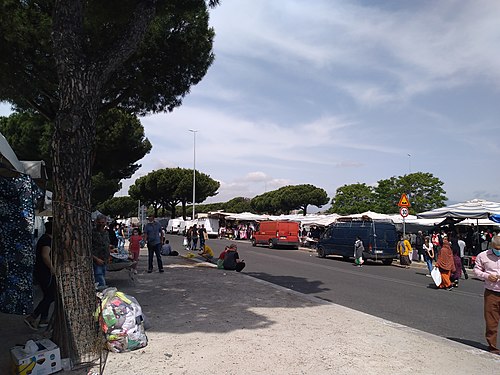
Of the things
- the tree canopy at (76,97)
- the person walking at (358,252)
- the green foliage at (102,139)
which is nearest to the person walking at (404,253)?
the person walking at (358,252)

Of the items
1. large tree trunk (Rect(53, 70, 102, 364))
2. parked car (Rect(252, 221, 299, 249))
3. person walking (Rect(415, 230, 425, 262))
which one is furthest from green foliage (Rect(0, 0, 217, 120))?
parked car (Rect(252, 221, 299, 249))

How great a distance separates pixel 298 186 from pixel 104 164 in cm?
5697

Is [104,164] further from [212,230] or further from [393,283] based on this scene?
[212,230]

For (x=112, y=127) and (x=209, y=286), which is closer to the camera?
(x=209, y=286)

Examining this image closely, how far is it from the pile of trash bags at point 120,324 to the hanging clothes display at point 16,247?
1.04m

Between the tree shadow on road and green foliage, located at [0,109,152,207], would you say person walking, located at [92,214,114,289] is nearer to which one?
the tree shadow on road

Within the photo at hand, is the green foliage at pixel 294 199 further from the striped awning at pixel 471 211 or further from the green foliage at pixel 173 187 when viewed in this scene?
the striped awning at pixel 471 211

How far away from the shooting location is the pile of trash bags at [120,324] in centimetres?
525

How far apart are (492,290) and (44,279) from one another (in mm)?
6754

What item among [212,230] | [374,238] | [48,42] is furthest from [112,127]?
[212,230]

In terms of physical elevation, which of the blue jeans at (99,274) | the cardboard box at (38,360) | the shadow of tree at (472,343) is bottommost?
the shadow of tree at (472,343)

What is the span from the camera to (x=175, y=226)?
52719 millimetres

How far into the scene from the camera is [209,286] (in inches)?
402

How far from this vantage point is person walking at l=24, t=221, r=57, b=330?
6.34 meters
